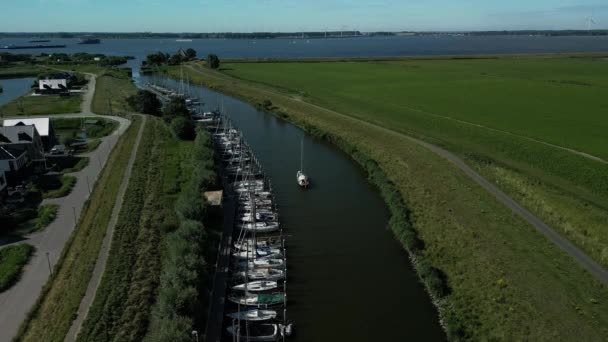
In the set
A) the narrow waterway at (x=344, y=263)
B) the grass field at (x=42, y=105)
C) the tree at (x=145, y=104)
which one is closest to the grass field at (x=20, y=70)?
the grass field at (x=42, y=105)

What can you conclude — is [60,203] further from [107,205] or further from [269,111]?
[269,111]

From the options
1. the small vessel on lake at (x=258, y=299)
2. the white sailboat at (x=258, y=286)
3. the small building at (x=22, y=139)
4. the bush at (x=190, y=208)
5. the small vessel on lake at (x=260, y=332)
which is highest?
the small building at (x=22, y=139)

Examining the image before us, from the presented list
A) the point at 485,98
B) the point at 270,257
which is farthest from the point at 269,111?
the point at 270,257

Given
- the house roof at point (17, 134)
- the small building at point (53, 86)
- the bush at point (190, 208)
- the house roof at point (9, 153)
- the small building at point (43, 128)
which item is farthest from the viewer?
the small building at point (53, 86)

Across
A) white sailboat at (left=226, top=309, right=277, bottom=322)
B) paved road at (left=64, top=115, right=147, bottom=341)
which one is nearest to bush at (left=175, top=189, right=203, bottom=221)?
paved road at (left=64, top=115, right=147, bottom=341)

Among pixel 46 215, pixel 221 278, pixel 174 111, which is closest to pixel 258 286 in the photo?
pixel 221 278

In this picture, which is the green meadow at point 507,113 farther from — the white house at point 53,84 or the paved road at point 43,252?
the white house at point 53,84
